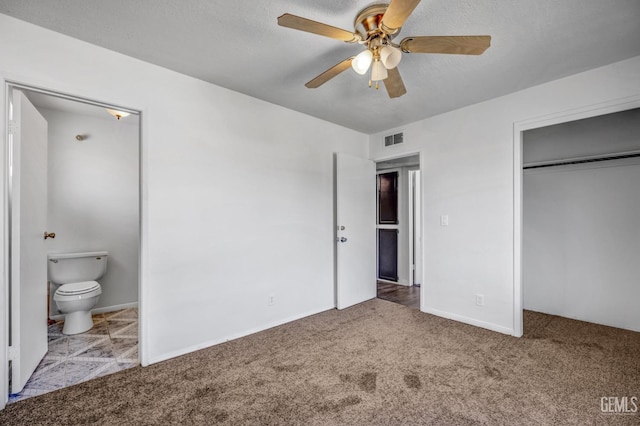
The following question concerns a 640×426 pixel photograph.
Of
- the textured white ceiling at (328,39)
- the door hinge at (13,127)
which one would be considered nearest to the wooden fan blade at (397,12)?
the textured white ceiling at (328,39)

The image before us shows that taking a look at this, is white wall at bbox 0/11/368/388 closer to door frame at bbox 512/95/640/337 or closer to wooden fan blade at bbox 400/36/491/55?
wooden fan blade at bbox 400/36/491/55

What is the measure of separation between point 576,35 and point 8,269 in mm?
4073

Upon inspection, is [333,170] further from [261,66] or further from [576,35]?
[576,35]

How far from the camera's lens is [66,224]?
11.6ft

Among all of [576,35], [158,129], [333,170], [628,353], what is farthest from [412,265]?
[158,129]

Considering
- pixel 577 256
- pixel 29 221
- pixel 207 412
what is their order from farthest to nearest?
1. pixel 577 256
2. pixel 29 221
3. pixel 207 412

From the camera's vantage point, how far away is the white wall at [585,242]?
9.99 ft

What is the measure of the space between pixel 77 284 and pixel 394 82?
12.0 ft

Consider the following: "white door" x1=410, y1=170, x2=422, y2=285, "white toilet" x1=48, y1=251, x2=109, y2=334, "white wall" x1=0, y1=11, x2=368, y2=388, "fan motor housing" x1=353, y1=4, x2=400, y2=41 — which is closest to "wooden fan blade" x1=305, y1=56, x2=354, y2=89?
"fan motor housing" x1=353, y1=4, x2=400, y2=41

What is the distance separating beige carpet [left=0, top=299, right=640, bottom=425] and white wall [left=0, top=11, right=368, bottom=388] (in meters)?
0.37

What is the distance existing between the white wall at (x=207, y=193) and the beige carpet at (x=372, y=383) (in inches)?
14.4

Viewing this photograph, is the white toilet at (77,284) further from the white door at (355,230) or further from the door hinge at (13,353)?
the white door at (355,230)

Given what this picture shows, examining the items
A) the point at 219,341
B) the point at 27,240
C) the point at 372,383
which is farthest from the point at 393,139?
the point at 27,240

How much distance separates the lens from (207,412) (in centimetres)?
180
